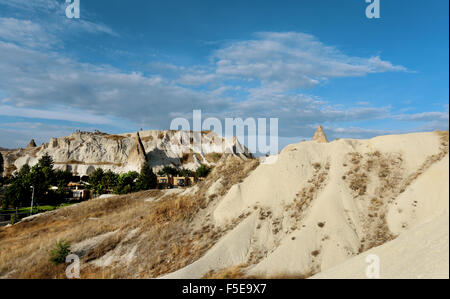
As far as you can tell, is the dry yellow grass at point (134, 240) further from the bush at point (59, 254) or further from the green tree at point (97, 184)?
the green tree at point (97, 184)

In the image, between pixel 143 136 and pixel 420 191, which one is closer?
pixel 420 191

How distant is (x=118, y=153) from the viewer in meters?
118

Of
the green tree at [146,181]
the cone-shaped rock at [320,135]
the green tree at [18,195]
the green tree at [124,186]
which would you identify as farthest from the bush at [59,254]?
the green tree at [146,181]

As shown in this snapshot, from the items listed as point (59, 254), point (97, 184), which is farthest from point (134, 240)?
point (97, 184)

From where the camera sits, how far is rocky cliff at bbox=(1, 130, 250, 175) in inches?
4298

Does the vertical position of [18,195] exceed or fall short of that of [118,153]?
it falls short

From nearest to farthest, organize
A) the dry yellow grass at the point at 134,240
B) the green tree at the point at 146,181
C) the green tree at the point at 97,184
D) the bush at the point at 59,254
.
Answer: the dry yellow grass at the point at 134,240 → the bush at the point at 59,254 → the green tree at the point at 146,181 → the green tree at the point at 97,184

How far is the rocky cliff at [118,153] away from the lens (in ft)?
358

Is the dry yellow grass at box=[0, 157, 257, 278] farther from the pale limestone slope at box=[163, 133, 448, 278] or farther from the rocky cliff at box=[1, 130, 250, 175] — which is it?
the rocky cliff at box=[1, 130, 250, 175]

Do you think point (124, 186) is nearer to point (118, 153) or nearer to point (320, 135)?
point (320, 135)

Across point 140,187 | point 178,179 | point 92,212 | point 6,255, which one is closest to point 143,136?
point 178,179
